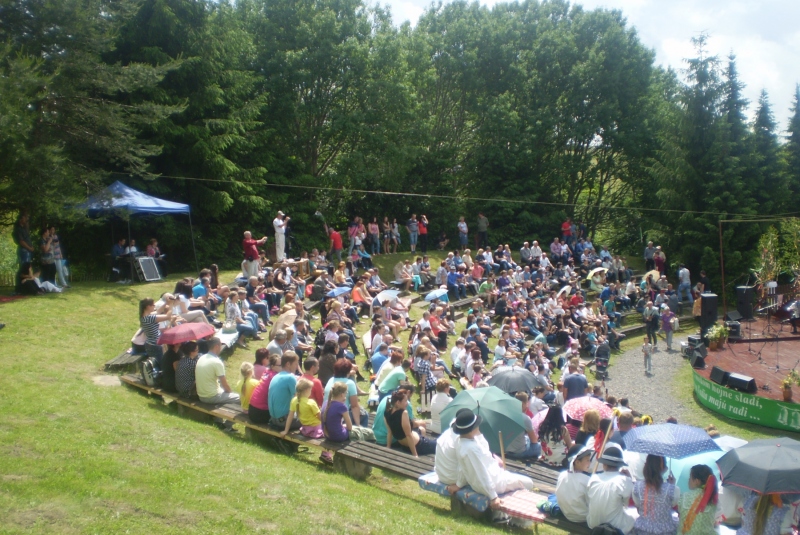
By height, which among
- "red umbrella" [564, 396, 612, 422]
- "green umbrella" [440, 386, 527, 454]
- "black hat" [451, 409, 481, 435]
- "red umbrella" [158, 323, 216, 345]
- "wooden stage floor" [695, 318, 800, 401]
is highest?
"red umbrella" [158, 323, 216, 345]

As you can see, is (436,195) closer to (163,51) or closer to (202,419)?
(163,51)

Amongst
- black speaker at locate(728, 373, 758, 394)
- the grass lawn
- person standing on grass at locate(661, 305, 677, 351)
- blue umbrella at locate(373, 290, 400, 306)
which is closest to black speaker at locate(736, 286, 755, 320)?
person standing on grass at locate(661, 305, 677, 351)

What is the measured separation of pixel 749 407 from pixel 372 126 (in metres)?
18.0

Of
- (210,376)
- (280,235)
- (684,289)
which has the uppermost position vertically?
(280,235)

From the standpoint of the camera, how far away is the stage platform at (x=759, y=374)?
1473 cm

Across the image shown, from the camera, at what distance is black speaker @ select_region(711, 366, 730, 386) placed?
15883 millimetres

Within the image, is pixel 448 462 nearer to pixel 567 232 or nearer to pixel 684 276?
pixel 684 276

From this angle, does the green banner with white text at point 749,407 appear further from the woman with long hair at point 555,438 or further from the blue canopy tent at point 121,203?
the blue canopy tent at point 121,203

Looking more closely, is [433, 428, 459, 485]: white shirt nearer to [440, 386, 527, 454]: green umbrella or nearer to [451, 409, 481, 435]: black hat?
[451, 409, 481, 435]: black hat

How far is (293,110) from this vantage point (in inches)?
1040

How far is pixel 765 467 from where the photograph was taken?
20.2ft

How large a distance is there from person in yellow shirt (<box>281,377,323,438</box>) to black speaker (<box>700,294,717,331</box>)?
16.8 metres

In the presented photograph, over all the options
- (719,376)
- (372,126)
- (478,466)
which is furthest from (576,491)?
(372,126)

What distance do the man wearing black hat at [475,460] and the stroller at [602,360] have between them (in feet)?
39.1
